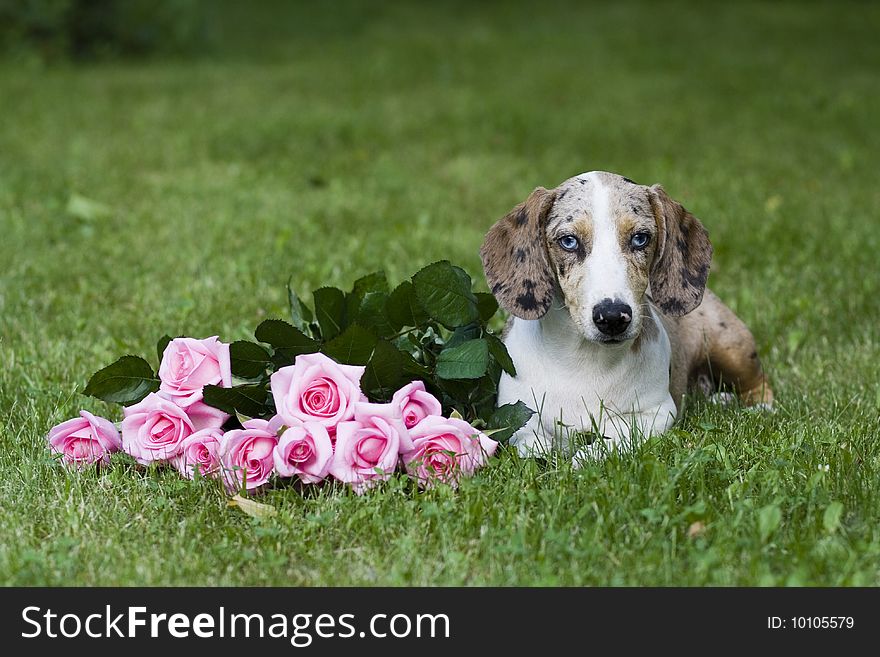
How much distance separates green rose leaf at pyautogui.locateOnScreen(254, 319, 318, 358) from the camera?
3.60 meters

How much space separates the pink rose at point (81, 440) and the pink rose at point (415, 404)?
93 cm

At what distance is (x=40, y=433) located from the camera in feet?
12.8

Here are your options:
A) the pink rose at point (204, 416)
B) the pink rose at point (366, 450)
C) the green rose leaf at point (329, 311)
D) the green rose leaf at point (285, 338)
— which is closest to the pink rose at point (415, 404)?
the pink rose at point (366, 450)

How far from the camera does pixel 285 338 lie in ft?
12.0

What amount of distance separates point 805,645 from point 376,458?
1.31 meters

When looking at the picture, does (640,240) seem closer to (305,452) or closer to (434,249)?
(305,452)

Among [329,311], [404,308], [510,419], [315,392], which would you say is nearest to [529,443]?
[510,419]

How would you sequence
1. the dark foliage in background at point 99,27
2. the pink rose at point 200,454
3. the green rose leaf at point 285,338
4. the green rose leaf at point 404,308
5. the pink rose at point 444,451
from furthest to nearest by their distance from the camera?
1. the dark foliage in background at point 99,27
2. the green rose leaf at point 404,308
3. the green rose leaf at point 285,338
4. the pink rose at point 200,454
5. the pink rose at point 444,451

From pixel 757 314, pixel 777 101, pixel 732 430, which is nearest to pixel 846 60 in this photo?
pixel 777 101

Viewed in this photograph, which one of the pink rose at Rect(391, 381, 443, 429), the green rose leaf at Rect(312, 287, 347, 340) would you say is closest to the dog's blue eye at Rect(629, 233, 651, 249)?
the pink rose at Rect(391, 381, 443, 429)

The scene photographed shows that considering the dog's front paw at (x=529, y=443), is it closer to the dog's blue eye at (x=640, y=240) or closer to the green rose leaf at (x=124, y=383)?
the dog's blue eye at (x=640, y=240)

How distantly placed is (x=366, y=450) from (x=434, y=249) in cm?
308

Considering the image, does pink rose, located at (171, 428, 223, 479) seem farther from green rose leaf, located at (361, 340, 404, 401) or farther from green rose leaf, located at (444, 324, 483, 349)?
green rose leaf, located at (444, 324, 483, 349)

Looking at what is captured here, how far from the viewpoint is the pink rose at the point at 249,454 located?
11.1 feet
